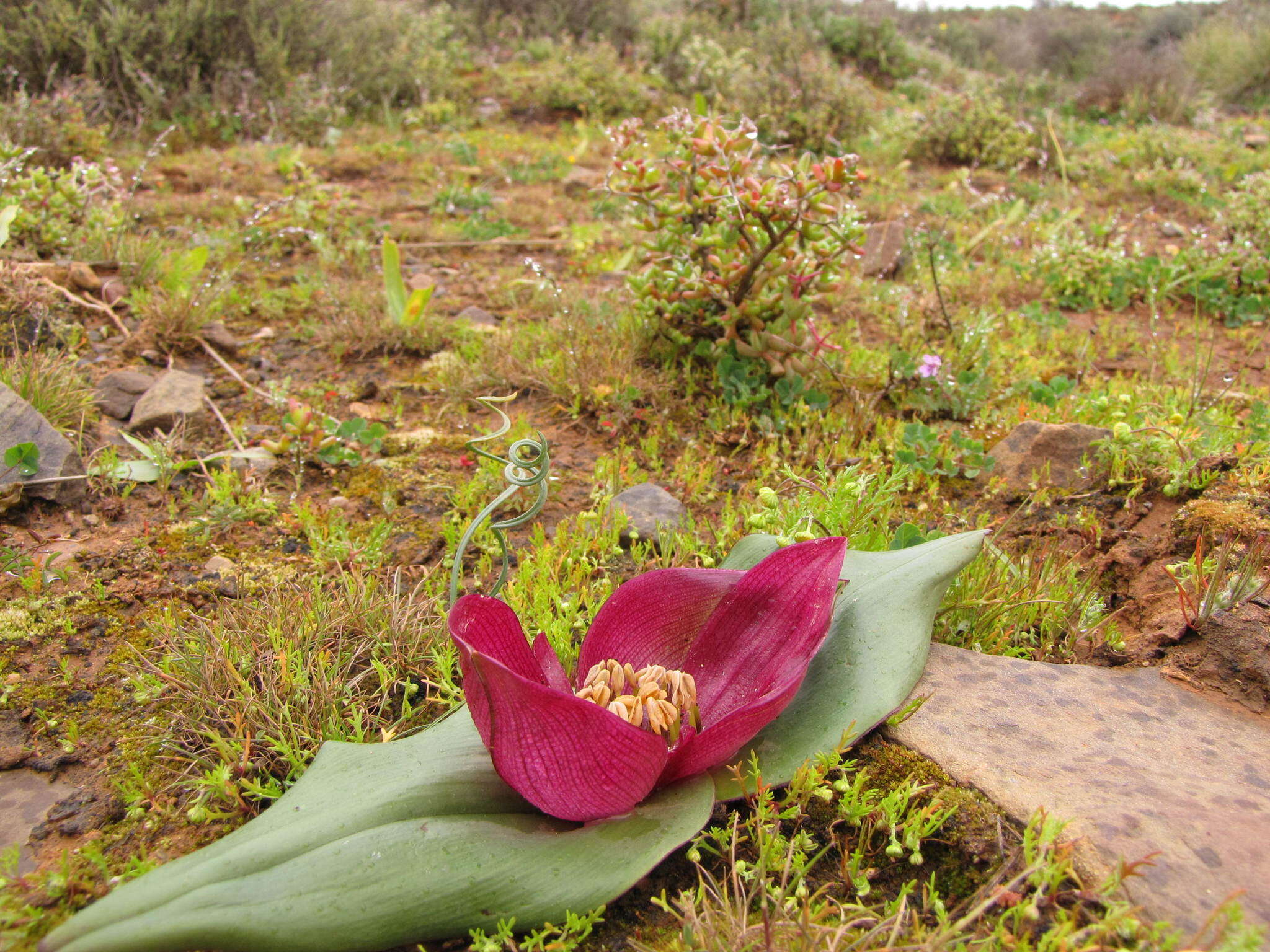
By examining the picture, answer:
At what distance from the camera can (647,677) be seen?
1.51 metres

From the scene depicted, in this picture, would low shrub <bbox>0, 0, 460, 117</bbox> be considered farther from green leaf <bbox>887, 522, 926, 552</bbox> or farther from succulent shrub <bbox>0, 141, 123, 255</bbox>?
green leaf <bbox>887, 522, 926, 552</bbox>

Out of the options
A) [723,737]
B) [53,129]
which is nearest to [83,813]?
[723,737]

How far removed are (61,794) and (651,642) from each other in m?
1.20

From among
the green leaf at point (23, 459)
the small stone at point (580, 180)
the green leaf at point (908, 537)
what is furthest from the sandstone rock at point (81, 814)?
the small stone at point (580, 180)

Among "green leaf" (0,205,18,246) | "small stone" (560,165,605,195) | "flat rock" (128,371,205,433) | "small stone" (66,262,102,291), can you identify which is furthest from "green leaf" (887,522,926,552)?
"small stone" (560,165,605,195)

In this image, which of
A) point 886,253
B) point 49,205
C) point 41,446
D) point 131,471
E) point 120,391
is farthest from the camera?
point 886,253

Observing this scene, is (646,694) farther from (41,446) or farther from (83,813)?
(41,446)

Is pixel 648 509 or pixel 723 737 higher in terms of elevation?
pixel 723 737

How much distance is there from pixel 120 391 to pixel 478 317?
160cm

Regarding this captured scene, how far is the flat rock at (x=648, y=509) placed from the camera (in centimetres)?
253

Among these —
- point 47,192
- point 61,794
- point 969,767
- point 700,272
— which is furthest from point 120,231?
point 969,767

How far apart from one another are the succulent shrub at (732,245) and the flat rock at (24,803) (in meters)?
2.38

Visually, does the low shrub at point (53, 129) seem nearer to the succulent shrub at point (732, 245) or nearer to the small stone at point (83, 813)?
the succulent shrub at point (732, 245)

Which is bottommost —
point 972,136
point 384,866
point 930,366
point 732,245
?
point 384,866
